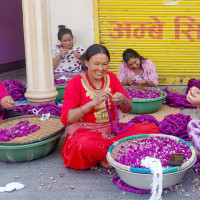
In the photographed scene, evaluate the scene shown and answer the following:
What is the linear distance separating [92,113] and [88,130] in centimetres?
17

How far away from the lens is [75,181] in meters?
2.52

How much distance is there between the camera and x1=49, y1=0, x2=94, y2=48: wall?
5.30m

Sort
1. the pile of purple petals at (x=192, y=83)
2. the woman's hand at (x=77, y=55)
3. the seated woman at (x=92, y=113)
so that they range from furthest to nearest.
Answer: the woman's hand at (x=77, y=55)
the pile of purple petals at (x=192, y=83)
the seated woman at (x=92, y=113)

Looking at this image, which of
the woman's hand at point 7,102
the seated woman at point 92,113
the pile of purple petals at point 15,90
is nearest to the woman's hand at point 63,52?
the pile of purple petals at point 15,90

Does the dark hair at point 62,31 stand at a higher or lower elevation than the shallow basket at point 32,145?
higher

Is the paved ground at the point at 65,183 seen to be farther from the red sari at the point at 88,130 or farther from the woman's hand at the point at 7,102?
the woman's hand at the point at 7,102

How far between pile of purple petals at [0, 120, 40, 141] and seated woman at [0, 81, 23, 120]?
23cm

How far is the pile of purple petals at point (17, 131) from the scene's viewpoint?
282cm

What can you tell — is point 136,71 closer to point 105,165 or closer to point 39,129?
point 39,129

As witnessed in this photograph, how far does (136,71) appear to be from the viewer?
470 centimetres

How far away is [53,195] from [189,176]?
1.12 metres

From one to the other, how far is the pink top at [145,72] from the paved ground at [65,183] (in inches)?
84.4

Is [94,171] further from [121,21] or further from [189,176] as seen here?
[121,21]

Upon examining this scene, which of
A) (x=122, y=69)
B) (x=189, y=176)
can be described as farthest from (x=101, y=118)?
(x=122, y=69)
